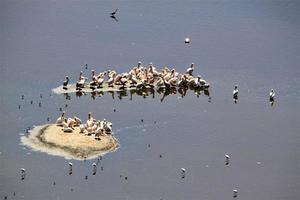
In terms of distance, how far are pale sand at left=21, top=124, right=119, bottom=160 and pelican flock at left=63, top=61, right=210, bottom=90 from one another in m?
7.98

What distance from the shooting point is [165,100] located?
6203 cm

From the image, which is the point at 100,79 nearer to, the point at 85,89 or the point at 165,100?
the point at 85,89

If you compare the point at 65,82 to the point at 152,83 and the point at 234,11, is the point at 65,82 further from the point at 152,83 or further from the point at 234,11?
the point at 234,11

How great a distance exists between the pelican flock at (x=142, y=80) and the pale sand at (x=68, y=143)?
798 centimetres

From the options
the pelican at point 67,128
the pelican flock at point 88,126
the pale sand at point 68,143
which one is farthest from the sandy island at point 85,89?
the pelican at point 67,128

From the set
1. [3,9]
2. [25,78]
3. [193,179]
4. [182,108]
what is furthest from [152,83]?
[3,9]

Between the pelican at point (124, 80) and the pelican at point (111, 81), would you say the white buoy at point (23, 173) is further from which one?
the pelican at point (124, 80)

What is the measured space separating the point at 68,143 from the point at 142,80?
11.0m

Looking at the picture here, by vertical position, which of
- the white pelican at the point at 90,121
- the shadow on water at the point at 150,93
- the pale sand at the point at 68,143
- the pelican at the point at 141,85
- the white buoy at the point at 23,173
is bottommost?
the white buoy at the point at 23,173

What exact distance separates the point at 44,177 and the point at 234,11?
4017 centimetres

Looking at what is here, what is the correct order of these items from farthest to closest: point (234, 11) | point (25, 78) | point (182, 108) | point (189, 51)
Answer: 1. point (234, 11)
2. point (189, 51)
3. point (25, 78)
4. point (182, 108)

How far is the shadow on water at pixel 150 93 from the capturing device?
62.4 meters

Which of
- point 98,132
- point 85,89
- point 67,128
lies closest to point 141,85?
point 85,89

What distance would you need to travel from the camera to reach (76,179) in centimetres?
5022
